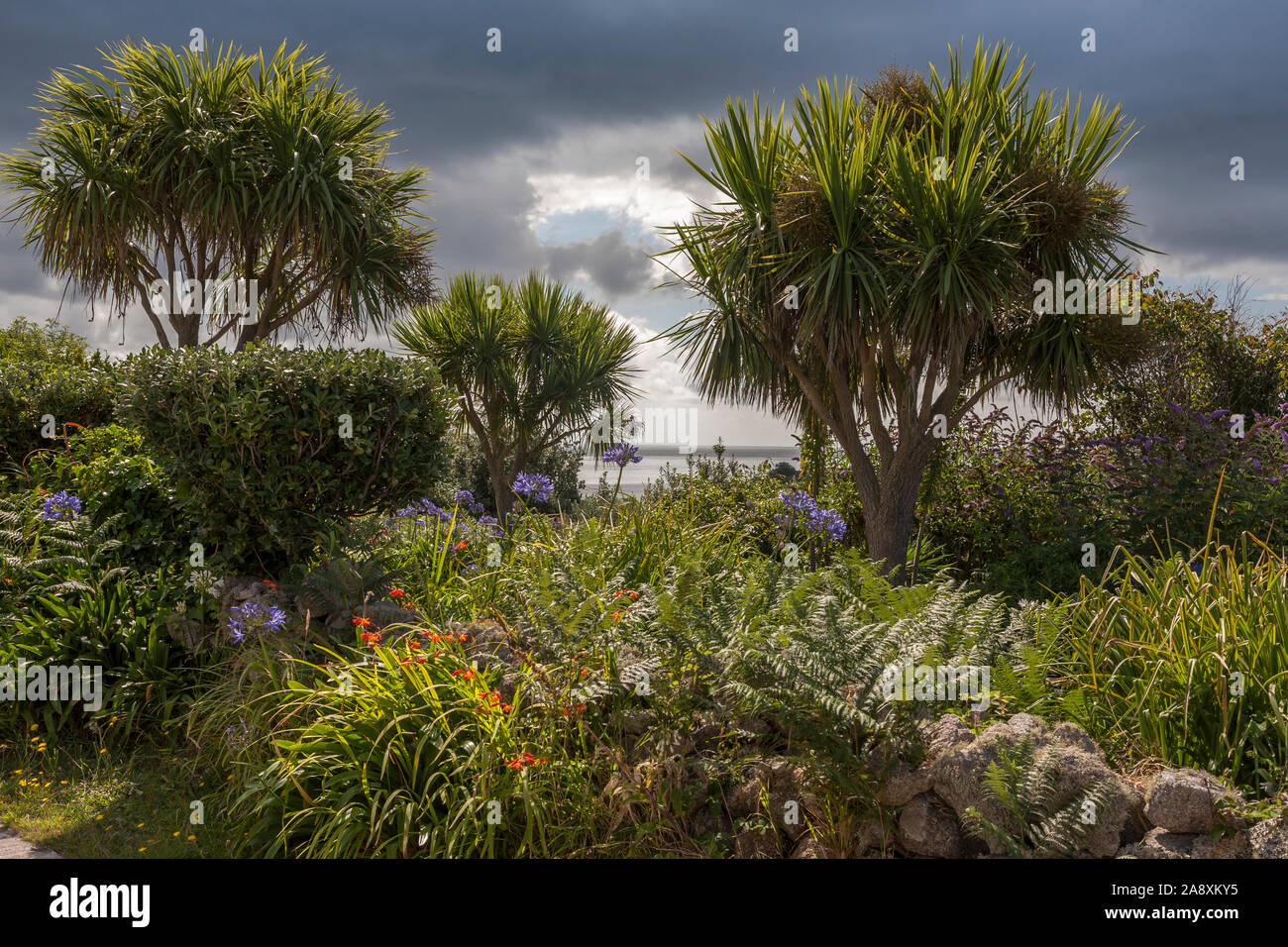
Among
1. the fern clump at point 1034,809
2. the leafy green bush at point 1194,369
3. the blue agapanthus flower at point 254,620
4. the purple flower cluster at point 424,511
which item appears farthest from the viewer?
the leafy green bush at point 1194,369

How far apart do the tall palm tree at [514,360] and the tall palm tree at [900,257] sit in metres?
7.16

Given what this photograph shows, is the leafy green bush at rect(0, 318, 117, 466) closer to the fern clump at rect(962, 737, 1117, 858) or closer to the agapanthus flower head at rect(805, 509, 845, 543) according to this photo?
the agapanthus flower head at rect(805, 509, 845, 543)

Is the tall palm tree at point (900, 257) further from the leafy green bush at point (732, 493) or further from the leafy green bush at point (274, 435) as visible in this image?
the leafy green bush at point (274, 435)

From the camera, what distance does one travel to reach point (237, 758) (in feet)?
12.0

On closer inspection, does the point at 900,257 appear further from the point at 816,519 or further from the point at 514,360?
the point at 514,360

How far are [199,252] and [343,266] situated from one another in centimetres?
187

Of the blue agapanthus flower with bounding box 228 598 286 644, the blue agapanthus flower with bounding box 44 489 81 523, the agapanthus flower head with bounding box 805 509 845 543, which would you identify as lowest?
the blue agapanthus flower with bounding box 228 598 286 644

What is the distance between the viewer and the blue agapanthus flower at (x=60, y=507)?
5153 millimetres

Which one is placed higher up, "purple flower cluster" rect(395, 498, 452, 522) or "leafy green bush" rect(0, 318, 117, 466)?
"leafy green bush" rect(0, 318, 117, 466)

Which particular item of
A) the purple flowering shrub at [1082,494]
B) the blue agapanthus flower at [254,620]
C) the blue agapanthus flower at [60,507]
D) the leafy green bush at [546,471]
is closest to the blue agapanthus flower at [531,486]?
the blue agapanthus flower at [254,620]

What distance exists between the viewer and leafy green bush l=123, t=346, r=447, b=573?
467 cm

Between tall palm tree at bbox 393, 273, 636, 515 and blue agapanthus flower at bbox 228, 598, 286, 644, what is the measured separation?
1069 centimetres

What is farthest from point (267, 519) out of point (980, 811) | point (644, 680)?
point (980, 811)

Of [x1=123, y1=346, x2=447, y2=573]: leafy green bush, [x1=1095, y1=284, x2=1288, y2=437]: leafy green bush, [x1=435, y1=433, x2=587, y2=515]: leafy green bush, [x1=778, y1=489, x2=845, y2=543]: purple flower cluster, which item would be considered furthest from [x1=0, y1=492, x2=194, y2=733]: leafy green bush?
[x1=435, y1=433, x2=587, y2=515]: leafy green bush
